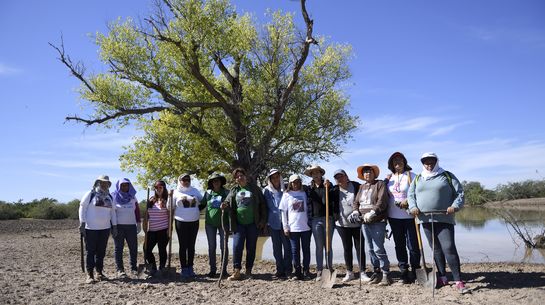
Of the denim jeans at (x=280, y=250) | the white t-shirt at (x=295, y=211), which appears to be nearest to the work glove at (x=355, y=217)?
the white t-shirt at (x=295, y=211)

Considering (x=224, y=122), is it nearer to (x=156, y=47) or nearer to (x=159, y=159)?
(x=159, y=159)

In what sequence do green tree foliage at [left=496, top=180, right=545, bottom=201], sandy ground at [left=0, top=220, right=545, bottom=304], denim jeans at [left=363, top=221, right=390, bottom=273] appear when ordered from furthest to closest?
1. green tree foliage at [left=496, top=180, right=545, bottom=201]
2. denim jeans at [left=363, top=221, right=390, bottom=273]
3. sandy ground at [left=0, top=220, right=545, bottom=304]

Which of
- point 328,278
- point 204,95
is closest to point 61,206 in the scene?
point 204,95

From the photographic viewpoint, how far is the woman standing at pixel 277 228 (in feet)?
26.0

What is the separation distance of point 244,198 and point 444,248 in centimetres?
352

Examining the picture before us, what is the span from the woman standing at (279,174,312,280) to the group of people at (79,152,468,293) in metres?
0.02

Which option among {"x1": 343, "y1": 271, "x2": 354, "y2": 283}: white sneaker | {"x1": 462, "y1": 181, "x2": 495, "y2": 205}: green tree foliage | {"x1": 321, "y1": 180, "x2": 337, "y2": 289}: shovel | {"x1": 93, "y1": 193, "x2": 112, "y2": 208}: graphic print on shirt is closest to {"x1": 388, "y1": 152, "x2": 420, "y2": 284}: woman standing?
{"x1": 343, "y1": 271, "x2": 354, "y2": 283}: white sneaker

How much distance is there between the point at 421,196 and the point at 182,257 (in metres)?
4.56

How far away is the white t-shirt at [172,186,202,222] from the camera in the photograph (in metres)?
8.25

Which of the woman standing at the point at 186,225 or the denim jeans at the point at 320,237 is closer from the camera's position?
the denim jeans at the point at 320,237

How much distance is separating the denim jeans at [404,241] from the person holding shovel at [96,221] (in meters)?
4.97

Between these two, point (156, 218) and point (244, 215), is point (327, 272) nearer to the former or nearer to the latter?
point (244, 215)

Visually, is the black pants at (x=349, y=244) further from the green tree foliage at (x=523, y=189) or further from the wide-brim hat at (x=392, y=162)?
the green tree foliage at (x=523, y=189)

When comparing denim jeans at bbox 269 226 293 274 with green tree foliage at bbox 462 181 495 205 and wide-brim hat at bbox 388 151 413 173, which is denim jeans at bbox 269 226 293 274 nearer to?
wide-brim hat at bbox 388 151 413 173
